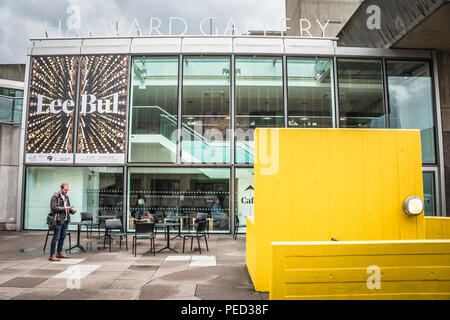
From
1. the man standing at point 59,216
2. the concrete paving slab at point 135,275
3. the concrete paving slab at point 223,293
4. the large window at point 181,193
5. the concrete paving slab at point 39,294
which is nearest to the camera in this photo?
the concrete paving slab at point 39,294

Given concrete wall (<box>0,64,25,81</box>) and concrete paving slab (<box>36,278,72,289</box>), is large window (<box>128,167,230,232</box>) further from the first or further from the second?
concrete wall (<box>0,64,25,81</box>)

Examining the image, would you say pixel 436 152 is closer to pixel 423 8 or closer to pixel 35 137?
pixel 423 8

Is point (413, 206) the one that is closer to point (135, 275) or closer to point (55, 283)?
point (135, 275)

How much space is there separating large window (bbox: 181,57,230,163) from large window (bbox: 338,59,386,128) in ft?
15.1

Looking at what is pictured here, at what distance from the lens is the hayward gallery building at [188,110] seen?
41.0 ft

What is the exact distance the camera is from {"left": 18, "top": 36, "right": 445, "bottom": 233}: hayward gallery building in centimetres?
1251

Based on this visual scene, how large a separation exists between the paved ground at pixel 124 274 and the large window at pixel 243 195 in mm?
3045

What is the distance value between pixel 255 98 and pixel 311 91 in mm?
2270

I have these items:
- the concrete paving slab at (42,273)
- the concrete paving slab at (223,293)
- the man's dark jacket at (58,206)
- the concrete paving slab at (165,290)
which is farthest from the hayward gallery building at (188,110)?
the concrete paving slab at (223,293)

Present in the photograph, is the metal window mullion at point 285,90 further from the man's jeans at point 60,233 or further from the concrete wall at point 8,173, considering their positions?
the concrete wall at point 8,173

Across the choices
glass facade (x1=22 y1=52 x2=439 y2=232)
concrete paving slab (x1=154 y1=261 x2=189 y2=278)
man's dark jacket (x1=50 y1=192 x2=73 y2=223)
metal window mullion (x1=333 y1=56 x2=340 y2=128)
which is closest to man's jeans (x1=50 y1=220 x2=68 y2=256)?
man's dark jacket (x1=50 y1=192 x2=73 y2=223)

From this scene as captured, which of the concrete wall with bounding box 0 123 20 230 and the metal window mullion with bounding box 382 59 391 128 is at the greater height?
the metal window mullion with bounding box 382 59 391 128

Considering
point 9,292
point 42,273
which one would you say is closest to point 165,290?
point 9,292

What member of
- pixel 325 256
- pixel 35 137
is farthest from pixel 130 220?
pixel 325 256
